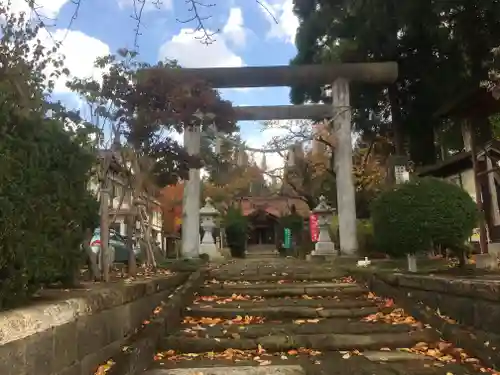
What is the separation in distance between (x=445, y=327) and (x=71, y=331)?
3581mm

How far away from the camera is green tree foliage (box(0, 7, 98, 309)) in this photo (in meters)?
2.70

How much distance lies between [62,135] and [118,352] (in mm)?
1904

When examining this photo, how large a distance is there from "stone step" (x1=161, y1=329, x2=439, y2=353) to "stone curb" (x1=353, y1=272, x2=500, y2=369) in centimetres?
19

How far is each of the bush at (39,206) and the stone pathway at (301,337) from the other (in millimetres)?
1434

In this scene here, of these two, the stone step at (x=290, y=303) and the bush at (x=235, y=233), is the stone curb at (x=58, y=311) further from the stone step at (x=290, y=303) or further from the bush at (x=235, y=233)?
the bush at (x=235, y=233)

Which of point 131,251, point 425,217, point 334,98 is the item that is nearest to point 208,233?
point 334,98

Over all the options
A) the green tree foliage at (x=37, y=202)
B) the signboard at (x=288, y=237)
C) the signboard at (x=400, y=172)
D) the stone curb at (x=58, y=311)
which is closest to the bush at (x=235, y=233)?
the signboard at (x=288, y=237)

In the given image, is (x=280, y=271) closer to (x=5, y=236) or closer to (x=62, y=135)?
(x=62, y=135)

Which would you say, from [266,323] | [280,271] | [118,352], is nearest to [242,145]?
[280,271]

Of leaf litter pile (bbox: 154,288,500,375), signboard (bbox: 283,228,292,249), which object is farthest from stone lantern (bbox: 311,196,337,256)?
signboard (bbox: 283,228,292,249)

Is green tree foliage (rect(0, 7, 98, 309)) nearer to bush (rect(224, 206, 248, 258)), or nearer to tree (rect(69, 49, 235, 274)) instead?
tree (rect(69, 49, 235, 274))

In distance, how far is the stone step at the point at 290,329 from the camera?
5113 mm

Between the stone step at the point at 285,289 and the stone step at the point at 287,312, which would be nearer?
the stone step at the point at 287,312

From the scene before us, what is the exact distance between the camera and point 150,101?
7.86 m
